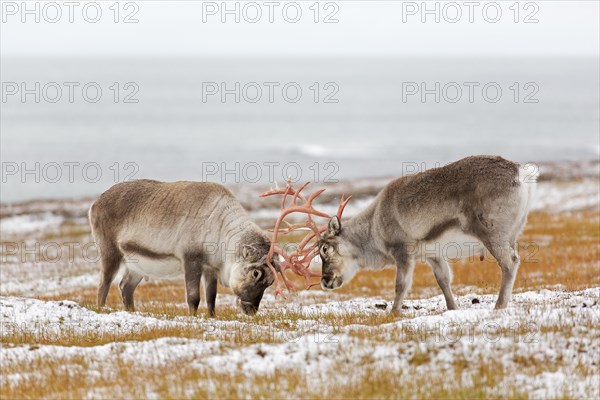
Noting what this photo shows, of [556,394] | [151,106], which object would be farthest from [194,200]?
[151,106]

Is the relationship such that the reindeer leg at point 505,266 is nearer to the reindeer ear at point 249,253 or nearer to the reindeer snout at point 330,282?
the reindeer snout at point 330,282

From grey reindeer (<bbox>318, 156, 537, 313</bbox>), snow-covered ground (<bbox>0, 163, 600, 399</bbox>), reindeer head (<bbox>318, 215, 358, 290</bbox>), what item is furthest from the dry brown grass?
grey reindeer (<bbox>318, 156, 537, 313</bbox>)

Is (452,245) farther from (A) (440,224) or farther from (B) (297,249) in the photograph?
(B) (297,249)

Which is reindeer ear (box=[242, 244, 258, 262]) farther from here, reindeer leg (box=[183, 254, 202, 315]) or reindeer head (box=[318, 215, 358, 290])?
reindeer head (box=[318, 215, 358, 290])

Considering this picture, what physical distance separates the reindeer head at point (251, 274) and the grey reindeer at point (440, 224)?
146cm

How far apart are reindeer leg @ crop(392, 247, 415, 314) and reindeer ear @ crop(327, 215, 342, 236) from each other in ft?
4.08

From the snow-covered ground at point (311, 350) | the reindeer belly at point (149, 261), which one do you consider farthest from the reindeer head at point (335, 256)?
the reindeer belly at point (149, 261)

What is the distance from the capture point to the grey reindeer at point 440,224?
12.5 metres

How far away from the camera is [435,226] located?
42.7 feet

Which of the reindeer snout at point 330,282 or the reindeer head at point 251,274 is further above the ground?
the reindeer head at point 251,274

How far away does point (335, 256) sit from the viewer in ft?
47.7

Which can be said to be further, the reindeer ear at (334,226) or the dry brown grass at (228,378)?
the reindeer ear at (334,226)

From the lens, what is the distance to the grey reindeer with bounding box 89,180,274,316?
1355 centimetres

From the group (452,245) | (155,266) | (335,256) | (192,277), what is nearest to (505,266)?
(452,245)
